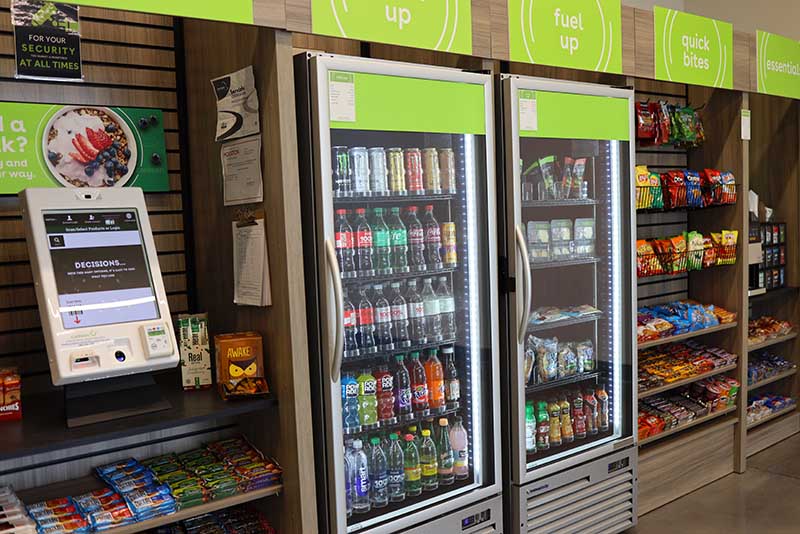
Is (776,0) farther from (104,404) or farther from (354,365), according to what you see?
(104,404)

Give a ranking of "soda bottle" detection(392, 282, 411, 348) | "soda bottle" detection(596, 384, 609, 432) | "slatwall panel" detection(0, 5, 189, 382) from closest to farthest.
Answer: "slatwall panel" detection(0, 5, 189, 382)
"soda bottle" detection(392, 282, 411, 348)
"soda bottle" detection(596, 384, 609, 432)

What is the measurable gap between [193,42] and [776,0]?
5073 millimetres

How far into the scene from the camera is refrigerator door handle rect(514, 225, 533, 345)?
3271mm

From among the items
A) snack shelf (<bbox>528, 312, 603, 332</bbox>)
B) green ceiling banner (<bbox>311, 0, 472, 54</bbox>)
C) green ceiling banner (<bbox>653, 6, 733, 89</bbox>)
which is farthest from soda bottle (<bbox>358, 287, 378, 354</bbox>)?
green ceiling banner (<bbox>653, 6, 733, 89</bbox>)

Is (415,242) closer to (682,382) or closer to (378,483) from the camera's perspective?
(378,483)

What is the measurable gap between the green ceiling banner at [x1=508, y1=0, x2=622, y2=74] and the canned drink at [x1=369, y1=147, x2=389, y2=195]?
85 centimetres

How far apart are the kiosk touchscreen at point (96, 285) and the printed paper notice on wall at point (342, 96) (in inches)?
31.3

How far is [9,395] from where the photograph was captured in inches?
98.0

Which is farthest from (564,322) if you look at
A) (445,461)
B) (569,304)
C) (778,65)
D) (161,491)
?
(778,65)

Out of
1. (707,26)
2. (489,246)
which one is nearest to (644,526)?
(489,246)

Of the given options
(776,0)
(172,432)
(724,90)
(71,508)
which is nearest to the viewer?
(71,508)

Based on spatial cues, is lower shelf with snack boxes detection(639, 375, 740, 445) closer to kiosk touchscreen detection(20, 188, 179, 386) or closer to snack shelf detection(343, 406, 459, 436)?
snack shelf detection(343, 406, 459, 436)

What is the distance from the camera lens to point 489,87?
322cm

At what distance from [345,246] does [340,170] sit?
299 millimetres
